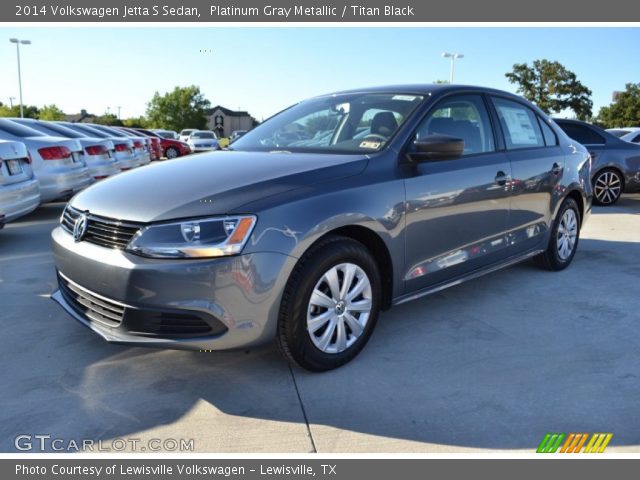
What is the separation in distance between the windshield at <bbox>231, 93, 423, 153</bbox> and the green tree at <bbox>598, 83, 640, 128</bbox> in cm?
5545

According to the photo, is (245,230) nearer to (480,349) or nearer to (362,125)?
(362,125)

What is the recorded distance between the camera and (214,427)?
254 cm

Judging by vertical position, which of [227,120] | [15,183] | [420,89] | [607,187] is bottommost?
[607,187]

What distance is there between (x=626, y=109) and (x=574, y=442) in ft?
196

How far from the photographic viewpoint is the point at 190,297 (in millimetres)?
2592

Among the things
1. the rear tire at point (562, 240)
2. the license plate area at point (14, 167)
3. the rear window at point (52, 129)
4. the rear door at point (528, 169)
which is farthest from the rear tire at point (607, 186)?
the rear window at point (52, 129)

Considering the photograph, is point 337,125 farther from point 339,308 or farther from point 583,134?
point 583,134

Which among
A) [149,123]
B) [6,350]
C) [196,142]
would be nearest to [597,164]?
[6,350]

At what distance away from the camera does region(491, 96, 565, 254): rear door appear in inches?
→ 170

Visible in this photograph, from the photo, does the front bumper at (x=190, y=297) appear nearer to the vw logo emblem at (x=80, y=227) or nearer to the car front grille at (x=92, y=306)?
the car front grille at (x=92, y=306)

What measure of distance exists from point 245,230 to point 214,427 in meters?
0.92

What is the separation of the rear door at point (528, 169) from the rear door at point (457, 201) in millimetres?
168

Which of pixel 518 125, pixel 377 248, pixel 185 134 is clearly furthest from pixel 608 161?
pixel 185 134

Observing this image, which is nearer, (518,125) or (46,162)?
(518,125)
